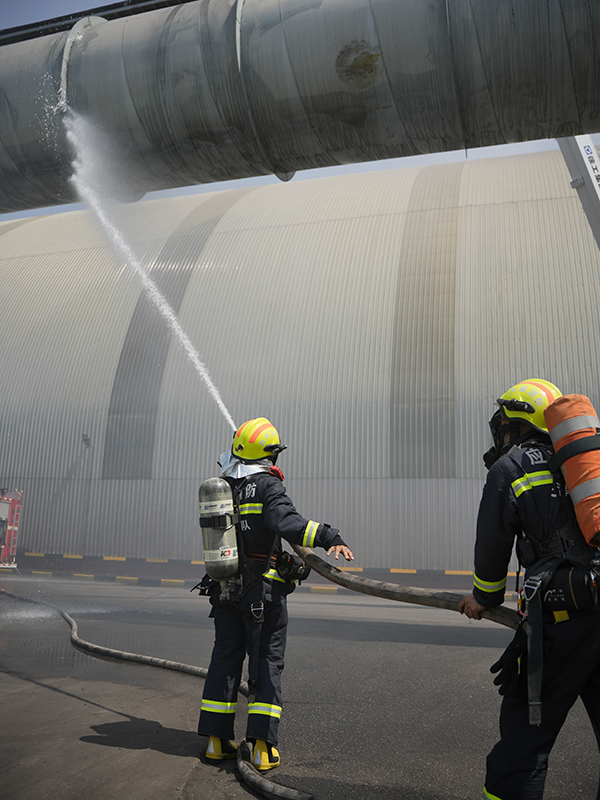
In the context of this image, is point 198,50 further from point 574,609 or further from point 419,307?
point 419,307

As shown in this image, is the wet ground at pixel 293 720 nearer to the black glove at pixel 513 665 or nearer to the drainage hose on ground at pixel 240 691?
the drainage hose on ground at pixel 240 691

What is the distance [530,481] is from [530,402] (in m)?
0.50

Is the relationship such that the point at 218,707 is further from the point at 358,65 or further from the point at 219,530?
the point at 358,65

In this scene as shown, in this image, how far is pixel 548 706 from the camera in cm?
255

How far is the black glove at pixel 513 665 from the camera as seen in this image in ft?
8.50

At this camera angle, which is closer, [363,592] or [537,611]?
[537,611]

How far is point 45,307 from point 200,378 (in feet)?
19.8

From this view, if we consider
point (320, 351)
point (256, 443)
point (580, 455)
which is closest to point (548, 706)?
point (580, 455)

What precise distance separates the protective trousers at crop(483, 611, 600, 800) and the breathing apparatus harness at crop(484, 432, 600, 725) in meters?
0.07

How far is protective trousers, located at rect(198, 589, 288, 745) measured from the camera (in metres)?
3.71

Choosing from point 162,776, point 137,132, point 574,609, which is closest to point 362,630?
point 162,776

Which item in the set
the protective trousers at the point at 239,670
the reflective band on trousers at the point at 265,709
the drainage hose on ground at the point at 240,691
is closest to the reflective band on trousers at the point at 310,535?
the protective trousers at the point at 239,670

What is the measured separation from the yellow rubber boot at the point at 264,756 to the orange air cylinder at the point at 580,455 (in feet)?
7.69

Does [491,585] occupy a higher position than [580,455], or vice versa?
[580,455]
